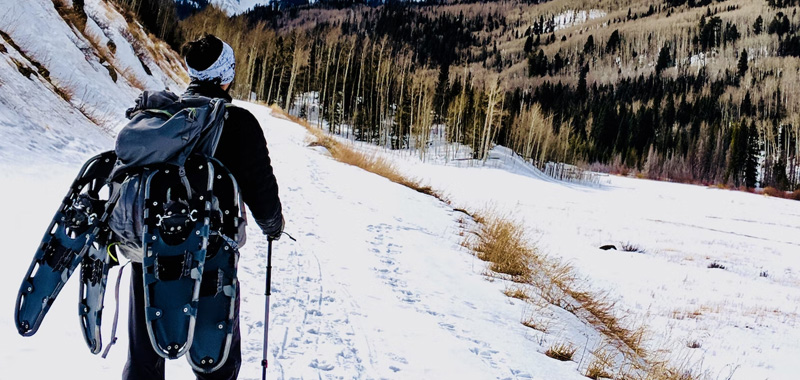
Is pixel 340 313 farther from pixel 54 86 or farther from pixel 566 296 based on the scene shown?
pixel 54 86

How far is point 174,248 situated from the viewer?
5.74ft

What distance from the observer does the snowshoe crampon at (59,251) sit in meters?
1.78

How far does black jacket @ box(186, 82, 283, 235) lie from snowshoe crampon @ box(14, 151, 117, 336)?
0.48 metres

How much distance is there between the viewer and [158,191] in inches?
70.3

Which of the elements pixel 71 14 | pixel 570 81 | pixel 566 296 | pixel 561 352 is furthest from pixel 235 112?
pixel 570 81

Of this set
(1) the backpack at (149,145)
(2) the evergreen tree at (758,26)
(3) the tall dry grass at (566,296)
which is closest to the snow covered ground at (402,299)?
(3) the tall dry grass at (566,296)

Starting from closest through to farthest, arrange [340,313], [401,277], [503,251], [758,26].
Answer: [340,313]
[401,277]
[503,251]
[758,26]

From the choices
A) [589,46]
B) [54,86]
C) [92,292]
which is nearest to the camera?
[92,292]

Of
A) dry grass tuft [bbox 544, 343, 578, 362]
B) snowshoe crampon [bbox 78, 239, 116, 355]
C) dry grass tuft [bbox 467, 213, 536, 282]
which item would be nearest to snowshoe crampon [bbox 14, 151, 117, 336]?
snowshoe crampon [bbox 78, 239, 116, 355]

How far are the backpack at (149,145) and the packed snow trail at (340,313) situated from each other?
1.46m

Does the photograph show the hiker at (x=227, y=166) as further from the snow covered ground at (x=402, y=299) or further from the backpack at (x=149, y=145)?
the snow covered ground at (x=402, y=299)

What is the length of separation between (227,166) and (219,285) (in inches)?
20.4

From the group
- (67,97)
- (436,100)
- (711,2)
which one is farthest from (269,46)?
(711,2)

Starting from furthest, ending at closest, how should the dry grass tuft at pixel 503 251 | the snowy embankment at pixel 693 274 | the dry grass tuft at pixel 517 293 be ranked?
the dry grass tuft at pixel 503 251 < the snowy embankment at pixel 693 274 < the dry grass tuft at pixel 517 293
